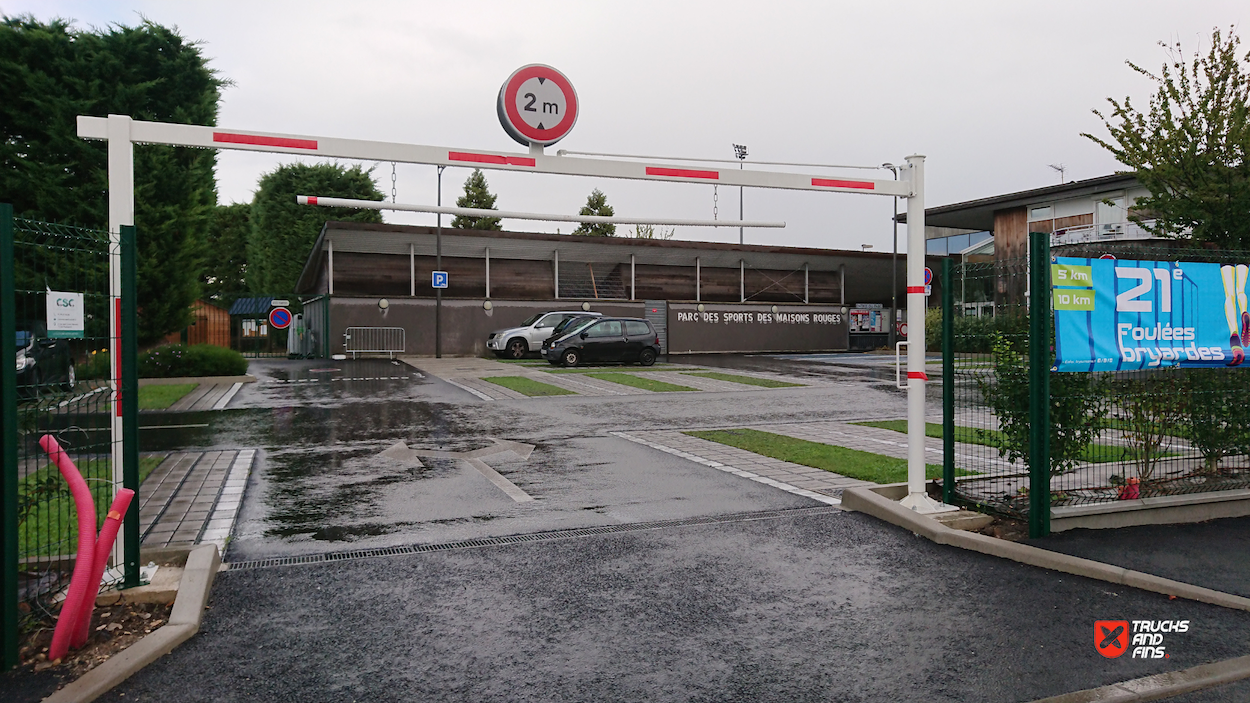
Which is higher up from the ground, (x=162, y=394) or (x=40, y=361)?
(x=40, y=361)

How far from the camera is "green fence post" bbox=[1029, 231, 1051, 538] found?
5.76 m

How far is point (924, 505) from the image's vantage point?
6.41m

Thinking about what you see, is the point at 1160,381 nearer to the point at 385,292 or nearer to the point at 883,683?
the point at 883,683

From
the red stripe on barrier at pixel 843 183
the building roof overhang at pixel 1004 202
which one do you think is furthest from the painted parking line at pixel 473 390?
the building roof overhang at pixel 1004 202

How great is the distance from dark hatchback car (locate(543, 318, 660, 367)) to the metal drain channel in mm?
19251

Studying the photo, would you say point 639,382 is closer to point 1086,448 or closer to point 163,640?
point 1086,448

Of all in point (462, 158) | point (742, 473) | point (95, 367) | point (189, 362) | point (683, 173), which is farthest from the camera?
point (189, 362)

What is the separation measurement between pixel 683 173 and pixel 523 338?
24797mm

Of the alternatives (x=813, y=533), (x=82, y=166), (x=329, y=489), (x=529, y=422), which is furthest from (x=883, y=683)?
(x=82, y=166)

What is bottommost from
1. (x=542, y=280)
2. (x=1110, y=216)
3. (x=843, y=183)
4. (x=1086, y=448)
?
(x=1086, y=448)

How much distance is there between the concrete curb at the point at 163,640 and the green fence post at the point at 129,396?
31 cm

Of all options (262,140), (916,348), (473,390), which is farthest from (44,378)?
(473,390)

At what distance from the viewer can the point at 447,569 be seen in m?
5.16

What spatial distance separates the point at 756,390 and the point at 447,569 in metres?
14.0
